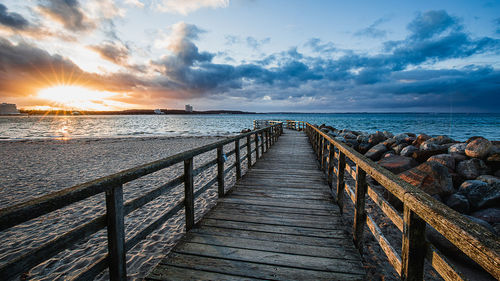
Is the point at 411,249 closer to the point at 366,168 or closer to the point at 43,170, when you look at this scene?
the point at 366,168

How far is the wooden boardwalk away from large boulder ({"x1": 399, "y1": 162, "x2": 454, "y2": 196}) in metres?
2.61

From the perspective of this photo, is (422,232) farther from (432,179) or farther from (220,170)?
(432,179)

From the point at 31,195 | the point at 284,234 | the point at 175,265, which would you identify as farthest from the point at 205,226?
the point at 31,195

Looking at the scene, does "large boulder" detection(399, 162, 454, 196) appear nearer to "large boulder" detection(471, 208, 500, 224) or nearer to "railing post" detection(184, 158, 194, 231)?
"large boulder" detection(471, 208, 500, 224)

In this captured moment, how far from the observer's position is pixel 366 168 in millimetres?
2504

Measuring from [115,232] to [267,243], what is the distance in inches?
69.1

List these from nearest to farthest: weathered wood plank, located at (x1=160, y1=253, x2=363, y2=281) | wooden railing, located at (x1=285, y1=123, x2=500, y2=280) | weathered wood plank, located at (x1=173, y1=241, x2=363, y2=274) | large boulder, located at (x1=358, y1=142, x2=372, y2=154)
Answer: wooden railing, located at (x1=285, y1=123, x2=500, y2=280) < weathered wood plank, located at (x1=160, y1=253, x2=363, y2=281) < weathered wood plank, located at (x1=173, y1=241, x2=363, y2=274) < large boulder, located at (x1=358, y1=142, x2=372, y2=154)

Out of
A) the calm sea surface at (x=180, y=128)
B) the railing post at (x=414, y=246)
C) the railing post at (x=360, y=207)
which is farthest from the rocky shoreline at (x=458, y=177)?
the calm sea surface at (x=180, y=128)

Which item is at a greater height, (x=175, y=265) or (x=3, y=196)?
(x=175, y=265)

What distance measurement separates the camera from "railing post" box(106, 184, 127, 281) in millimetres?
1883

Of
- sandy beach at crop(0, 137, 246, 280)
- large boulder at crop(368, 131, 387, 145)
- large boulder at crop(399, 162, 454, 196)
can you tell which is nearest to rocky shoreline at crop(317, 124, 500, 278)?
large boulder at crop(399, 162, 454, 196)

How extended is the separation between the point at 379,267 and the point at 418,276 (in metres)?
2.02

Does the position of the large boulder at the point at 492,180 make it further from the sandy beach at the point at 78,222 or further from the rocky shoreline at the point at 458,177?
the sandy beach at the point at 78,222

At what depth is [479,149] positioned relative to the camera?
8.33m
